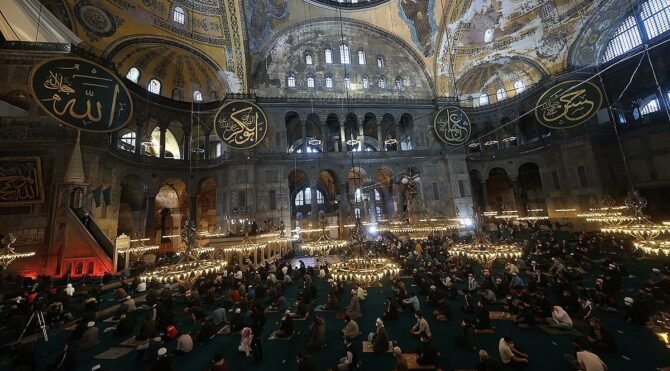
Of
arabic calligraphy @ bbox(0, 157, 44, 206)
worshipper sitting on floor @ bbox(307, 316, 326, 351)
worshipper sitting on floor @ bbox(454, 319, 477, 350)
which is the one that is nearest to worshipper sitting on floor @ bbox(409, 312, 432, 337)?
worshipper sitting on floor @ bbox(454, 319, 477, 350)

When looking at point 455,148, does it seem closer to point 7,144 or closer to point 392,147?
point 392,147

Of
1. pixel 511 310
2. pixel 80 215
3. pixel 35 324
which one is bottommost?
pixel 511 310

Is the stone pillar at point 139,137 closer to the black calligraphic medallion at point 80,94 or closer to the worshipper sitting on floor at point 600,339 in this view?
the black calligraphic medallion at point 80,94

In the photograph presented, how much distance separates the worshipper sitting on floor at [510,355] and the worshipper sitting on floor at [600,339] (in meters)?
1.19

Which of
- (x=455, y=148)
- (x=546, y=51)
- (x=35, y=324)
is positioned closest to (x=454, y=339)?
(x=35, y=324)

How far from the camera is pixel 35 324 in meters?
5.66

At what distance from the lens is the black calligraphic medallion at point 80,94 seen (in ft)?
17.1

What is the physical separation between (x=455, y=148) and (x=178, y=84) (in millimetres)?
17705

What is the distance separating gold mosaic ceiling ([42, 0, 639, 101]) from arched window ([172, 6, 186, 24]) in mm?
199

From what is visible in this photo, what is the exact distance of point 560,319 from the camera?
4.89 metres

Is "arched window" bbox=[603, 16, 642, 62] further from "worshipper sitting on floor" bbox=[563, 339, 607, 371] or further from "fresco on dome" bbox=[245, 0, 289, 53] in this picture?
"fresco on dome" bbox=[245, 0, 289, 53]

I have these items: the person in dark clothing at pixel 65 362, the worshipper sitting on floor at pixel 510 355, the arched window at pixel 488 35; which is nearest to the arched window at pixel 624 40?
the arched window at pixel 488 35

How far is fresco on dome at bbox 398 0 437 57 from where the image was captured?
16.8 meters

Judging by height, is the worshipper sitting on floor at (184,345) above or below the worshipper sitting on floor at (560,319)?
above
